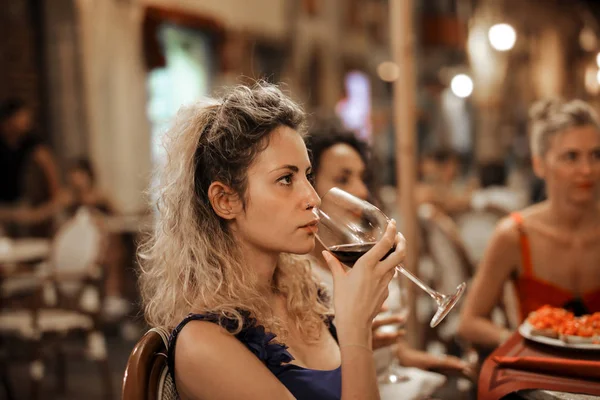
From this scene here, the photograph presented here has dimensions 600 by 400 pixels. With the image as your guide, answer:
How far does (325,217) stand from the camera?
1.56 metres

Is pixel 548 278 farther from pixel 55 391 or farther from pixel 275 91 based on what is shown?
pixel 55 391

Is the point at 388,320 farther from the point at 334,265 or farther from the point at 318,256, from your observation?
the point at 334,265

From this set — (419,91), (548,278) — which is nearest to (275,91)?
(548,278)

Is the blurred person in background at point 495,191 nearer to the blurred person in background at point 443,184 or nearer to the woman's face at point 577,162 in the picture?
the blurred person in background at point 443,184

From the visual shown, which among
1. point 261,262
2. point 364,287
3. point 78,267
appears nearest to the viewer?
point 364,287

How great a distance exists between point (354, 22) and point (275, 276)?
1238cm

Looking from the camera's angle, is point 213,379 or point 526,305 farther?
point 526,305

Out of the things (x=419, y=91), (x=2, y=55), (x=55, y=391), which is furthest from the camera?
(x=419, y=91)

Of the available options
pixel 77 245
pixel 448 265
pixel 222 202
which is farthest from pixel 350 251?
pixel 77 245

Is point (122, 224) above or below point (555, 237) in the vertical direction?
below

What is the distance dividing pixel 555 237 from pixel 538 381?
101cm

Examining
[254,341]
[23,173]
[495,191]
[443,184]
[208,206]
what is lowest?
[443,184]

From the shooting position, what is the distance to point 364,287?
1403mm

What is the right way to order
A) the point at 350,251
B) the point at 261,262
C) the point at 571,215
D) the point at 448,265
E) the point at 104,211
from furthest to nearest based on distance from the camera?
the point at 104,211, the point at 448,265, the point at 571,215, the point at 261,262, the point at 350,251
